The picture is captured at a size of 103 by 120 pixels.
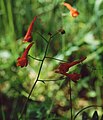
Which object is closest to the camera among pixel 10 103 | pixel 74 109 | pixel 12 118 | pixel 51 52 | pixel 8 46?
pixel 12 118

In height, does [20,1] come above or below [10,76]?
above

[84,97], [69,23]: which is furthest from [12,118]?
[69,23]

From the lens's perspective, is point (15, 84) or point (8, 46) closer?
point (15, 84)

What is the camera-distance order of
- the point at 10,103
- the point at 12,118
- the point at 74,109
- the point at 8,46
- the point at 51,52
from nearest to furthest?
the point at 12,118 < the point at 74,109 < the point at 10,103 < the point at 8,46 < the point at 51,52

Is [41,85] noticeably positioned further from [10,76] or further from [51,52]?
[51,52]

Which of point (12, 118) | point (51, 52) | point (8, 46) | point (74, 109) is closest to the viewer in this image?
point (12, 118)

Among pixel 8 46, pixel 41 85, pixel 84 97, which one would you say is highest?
pixel 8 46

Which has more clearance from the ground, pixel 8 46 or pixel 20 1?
pixel 20 1

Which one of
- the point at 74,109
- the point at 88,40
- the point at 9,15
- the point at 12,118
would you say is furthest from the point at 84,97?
the point at 9,15

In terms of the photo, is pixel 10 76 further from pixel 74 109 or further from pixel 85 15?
pixel 85 15
